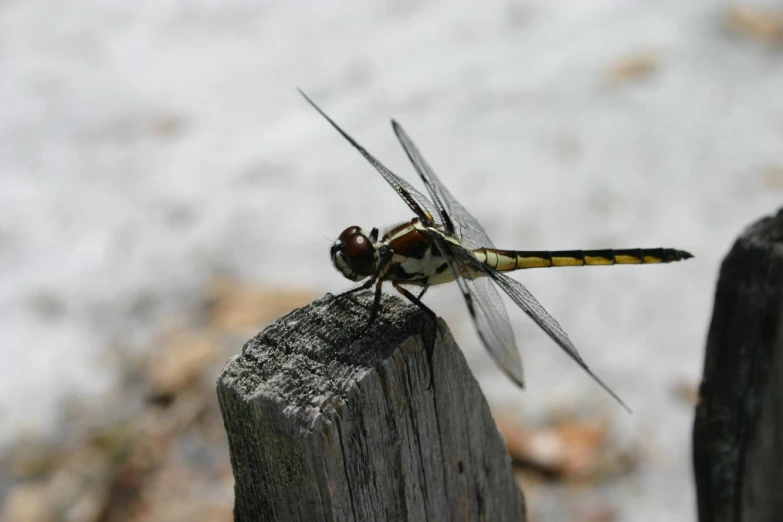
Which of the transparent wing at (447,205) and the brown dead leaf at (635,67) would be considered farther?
the brown dead leaf at (635,67)

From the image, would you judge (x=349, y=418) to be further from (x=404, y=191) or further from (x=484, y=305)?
(x=404, y=191)

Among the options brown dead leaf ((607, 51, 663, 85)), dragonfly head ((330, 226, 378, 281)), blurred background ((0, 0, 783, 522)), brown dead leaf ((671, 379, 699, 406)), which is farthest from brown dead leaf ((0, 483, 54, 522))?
brown dead leaf ((607, 51, 663, 85))

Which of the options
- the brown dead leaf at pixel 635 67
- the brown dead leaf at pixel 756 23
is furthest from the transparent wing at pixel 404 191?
the brown dead leaf at pixel 756 23

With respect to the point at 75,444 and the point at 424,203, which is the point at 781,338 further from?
the point at 75,444

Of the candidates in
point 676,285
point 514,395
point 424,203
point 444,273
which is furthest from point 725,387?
point 676,285

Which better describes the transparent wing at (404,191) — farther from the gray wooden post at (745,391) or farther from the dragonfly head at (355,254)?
the gray wooden post at (745,391)

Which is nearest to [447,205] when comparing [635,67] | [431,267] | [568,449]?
[431,267]
